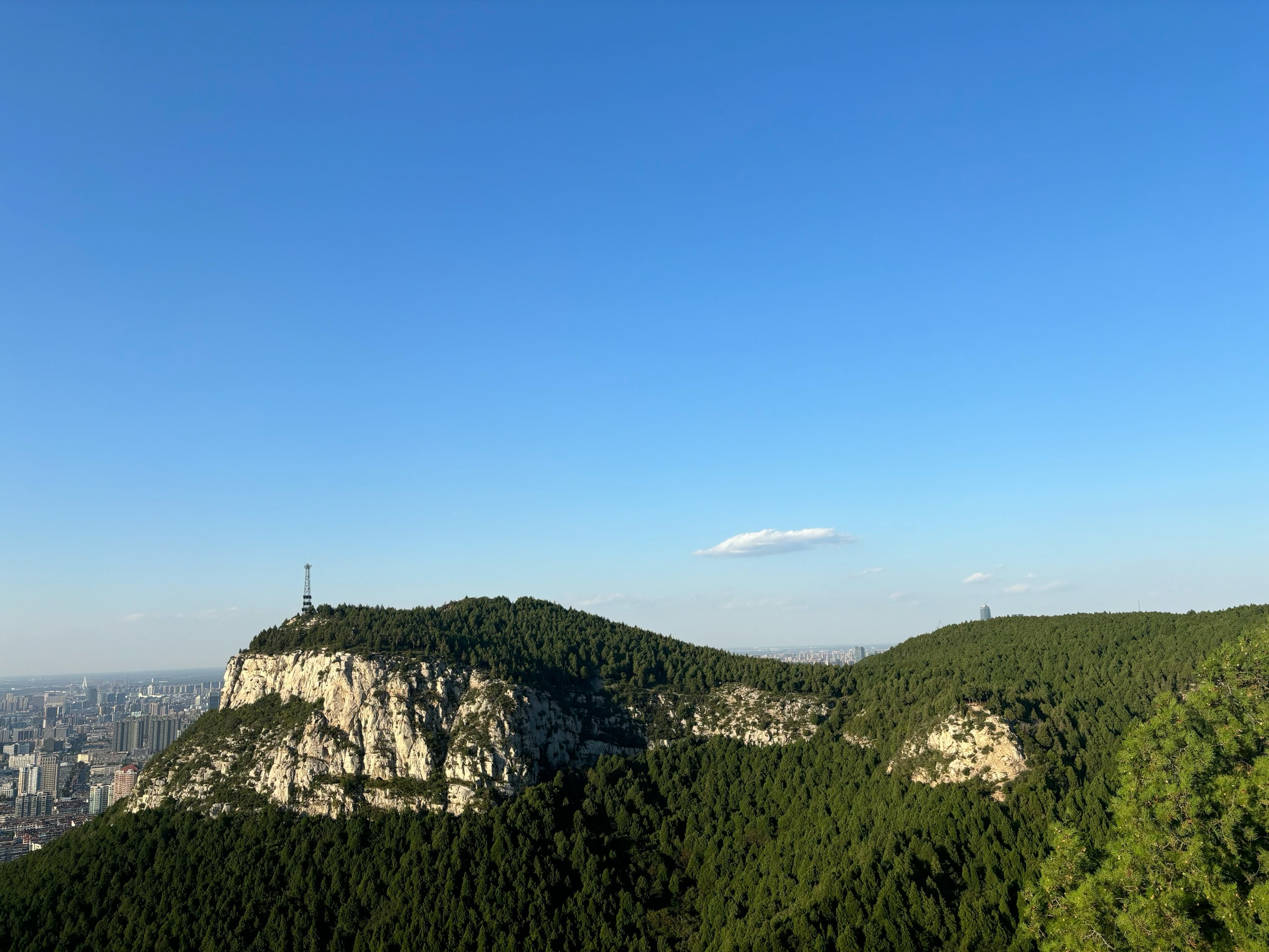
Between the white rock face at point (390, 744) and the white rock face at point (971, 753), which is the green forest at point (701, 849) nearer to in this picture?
the white rock face at point (971, 753)

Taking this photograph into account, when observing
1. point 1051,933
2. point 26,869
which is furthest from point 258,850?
point 1051,933

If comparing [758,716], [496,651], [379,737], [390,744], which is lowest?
[758,716]

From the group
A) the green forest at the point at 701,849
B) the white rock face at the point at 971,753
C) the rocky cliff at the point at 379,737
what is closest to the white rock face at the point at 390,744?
the rocky cliff at the point at 379,737

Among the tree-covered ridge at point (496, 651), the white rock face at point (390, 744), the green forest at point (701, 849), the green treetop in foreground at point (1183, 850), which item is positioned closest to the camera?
the green treetop in foreground at point (1183, 850)

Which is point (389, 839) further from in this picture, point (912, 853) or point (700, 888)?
point (912, 853)

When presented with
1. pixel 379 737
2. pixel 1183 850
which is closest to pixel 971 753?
pixel 1183 850

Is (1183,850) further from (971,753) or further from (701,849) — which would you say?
(701,849)
